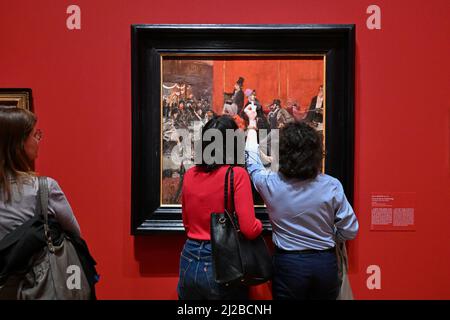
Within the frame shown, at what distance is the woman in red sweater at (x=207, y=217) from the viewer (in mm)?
1862

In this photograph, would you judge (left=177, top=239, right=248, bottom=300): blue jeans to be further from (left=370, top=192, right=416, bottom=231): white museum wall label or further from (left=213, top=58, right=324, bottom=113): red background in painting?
(left=370, top=192, right=416, bottom=231): white museum wall label

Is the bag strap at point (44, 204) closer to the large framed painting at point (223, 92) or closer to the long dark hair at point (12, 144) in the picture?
the long dark hair at point (12, 144)

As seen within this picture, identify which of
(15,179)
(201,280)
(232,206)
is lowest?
(201,280)

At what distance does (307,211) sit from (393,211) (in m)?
1.01

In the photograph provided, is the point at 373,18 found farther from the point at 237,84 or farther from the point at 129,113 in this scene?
the point at 129,113

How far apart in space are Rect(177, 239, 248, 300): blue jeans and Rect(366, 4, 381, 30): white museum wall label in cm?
176

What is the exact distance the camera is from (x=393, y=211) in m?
2.55

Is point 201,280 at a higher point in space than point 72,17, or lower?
lower

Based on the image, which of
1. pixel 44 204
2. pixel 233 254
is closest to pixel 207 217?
→ pixel 233 254

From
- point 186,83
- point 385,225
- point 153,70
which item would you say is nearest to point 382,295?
point 385,225

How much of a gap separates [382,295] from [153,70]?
2129 mm

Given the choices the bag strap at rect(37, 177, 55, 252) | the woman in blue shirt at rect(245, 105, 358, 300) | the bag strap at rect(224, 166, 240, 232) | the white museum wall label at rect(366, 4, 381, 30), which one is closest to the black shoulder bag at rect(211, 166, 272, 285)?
the bag strap at rect(224, 166, 240, 232)

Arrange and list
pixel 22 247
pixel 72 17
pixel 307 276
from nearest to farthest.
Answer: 1. pixel 22 247
2. pixel 307 276
3. pixel 72 17

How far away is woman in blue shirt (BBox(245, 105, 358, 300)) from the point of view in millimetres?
1849
